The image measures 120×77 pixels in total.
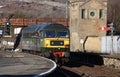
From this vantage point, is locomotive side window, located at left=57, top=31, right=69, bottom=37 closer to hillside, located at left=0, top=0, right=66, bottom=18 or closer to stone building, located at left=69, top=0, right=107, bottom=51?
stone building, located at left=69, top=0, right=107, bottom=51

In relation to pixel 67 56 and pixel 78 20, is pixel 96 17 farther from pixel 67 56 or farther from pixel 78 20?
pixel 67 56

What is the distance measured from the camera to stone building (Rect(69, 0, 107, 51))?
63.6 meters

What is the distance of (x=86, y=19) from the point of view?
209ft

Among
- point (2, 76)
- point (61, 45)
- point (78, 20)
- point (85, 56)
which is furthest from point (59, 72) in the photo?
point (78, 20)

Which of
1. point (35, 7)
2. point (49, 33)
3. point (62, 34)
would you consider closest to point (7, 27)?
point (49, 33)

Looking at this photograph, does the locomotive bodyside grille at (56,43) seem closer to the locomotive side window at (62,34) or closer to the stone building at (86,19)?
the locomotive side window at (62,34)

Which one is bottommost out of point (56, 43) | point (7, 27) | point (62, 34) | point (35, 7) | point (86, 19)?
point (7, 27)

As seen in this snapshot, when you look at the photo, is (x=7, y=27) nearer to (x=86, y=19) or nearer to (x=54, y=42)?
(x=86, y=19)

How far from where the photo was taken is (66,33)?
33.5 meters

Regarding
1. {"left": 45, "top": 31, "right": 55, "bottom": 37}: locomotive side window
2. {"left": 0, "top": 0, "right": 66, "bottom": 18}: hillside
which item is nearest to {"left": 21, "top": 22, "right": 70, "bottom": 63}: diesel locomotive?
{"left": 45, "top": 31, "right": 55, "bottom": 37}: locomotive side window

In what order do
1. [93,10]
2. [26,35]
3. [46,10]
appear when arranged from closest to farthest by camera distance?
[26,35] → [93,10] → [46,10]

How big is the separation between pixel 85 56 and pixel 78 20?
19720 mm

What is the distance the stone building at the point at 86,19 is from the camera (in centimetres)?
6362

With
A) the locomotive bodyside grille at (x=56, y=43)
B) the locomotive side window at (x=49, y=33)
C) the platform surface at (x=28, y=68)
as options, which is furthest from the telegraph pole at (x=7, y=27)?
the locomotive bodyside grille at (x=56, y=43)
